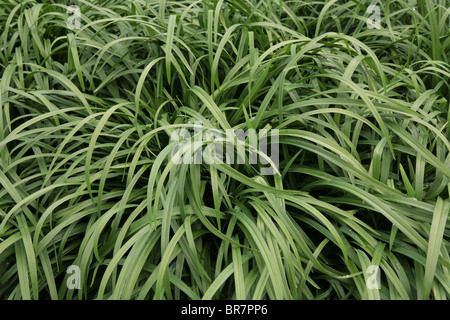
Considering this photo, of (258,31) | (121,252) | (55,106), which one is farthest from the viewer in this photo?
(258,31)

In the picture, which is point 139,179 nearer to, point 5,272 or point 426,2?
point 5,272

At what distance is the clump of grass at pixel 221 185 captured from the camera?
0.98 m

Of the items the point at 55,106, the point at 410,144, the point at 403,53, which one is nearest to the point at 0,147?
the point at 55,106

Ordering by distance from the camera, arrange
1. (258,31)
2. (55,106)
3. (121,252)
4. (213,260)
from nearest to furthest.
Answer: (121,252)
(213,260)
(55,106)
(258,31)

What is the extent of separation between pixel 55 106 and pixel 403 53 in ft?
3.84

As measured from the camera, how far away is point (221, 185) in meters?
1.06

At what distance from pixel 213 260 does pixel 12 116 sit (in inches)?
32.6

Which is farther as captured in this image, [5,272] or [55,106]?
[55,106]

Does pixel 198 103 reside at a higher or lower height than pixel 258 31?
lower

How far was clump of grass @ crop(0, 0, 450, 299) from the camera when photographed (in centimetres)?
98

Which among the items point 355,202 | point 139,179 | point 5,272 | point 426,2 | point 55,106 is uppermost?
point 426,2

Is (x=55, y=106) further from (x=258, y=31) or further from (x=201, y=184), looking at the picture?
(x=258, y=31)

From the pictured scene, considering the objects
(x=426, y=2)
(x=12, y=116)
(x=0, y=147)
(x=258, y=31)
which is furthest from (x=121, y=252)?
(x=426, y=2)

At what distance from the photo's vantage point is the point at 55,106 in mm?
1334
